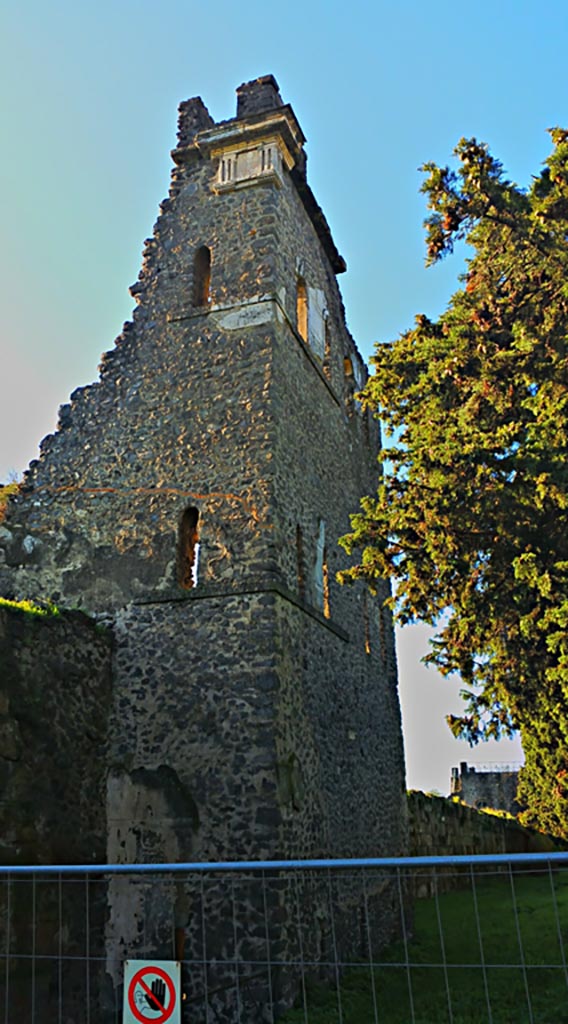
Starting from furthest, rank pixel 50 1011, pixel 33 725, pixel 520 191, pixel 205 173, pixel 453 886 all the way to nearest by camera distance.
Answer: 1. pixel 453 886
2. pixel 205 173
3. pixel 520 191
4. pixel 33 725
5. pixel 50 1011

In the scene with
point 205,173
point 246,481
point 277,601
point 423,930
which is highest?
point 205,173

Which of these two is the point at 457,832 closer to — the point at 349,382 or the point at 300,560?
the point at 349,382

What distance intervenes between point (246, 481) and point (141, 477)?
171 cm

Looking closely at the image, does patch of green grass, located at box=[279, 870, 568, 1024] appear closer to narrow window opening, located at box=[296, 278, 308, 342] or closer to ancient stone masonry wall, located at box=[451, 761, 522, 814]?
narrow window opening, located at box=[296, 278, 308, 342]

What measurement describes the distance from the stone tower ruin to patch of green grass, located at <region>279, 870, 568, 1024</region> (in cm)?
160

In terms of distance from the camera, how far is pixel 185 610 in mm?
10297

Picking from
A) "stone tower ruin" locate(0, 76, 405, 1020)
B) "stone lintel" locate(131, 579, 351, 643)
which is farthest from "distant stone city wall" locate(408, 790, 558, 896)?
"stone lintel" locate(131, 579, 351, 643)

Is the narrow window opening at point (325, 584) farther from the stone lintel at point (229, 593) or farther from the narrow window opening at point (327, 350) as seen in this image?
the narrow window opening at point (327, 350)

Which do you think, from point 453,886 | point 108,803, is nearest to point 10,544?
point 108,803

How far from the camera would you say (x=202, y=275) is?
12.9 meters

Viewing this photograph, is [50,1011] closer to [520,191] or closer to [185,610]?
[185,610]

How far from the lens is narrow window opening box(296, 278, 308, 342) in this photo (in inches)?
532

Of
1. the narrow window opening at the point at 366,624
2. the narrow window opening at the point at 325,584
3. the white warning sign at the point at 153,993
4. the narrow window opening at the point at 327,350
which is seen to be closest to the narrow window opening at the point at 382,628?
the narrow window opening at the point at 366,624

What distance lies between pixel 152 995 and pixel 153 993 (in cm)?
1
